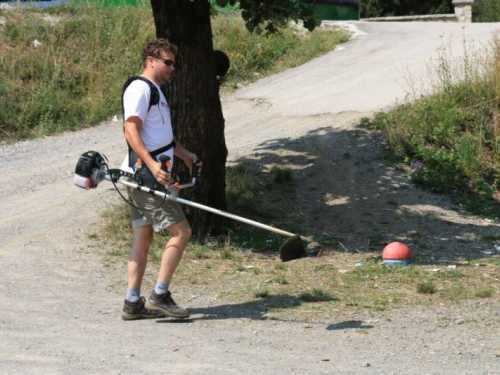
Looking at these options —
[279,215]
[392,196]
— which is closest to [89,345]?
[279,215]

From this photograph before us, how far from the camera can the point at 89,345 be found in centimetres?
605

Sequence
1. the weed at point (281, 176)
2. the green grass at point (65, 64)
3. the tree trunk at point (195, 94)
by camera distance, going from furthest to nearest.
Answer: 1. the green grass at point (65, 64)
2. the weed at point (281, 176)
3. the tree trunk at point (195, 94)

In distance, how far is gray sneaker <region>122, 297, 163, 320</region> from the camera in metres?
6.73

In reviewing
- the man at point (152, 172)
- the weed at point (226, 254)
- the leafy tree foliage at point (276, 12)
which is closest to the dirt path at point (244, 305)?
the man at point (152, 172)

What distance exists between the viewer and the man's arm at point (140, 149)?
20.9 ft

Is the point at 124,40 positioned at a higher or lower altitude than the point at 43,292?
higher

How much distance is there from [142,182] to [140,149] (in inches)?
11.0

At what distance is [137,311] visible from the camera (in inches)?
266

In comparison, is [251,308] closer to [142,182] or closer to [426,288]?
[142,182]

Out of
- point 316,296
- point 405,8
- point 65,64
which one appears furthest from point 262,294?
point 405,8

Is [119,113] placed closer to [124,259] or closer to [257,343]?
[124,259]

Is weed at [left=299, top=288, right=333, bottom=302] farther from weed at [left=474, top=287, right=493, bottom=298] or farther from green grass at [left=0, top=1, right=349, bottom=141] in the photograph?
green grass at [left=0, top=1, right=349, bottom=141]

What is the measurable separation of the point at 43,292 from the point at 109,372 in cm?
232

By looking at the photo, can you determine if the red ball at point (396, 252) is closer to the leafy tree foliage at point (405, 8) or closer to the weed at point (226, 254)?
the weed at point (226, 254)
